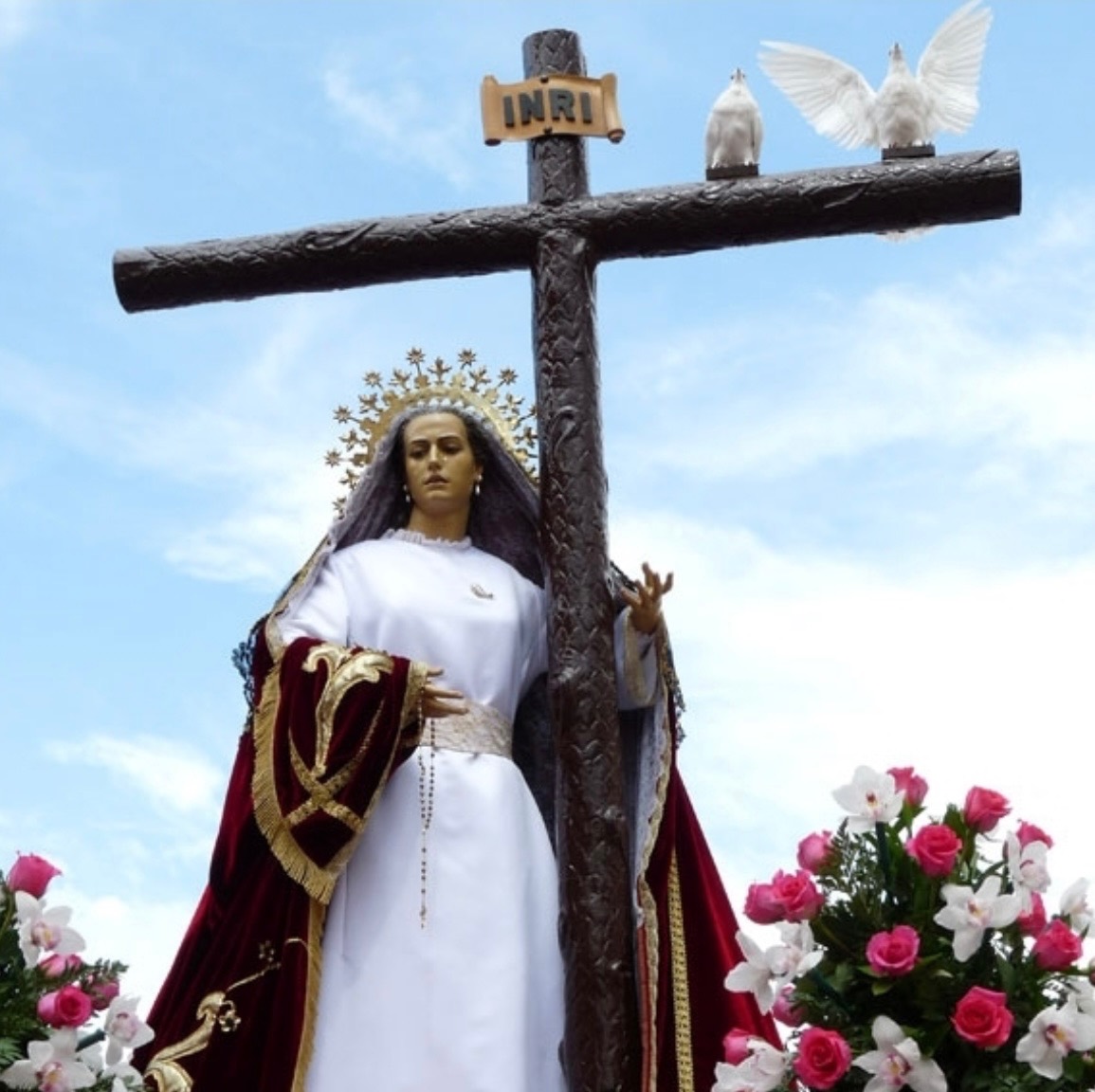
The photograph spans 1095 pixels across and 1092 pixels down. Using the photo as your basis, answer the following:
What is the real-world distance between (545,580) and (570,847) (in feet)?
2.63

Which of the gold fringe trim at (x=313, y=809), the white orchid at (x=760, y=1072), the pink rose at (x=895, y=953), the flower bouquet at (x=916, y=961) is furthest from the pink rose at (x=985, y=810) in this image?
the gold fringe trim at (x=313, y=809)

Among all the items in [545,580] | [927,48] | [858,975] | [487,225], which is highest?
[927,48]

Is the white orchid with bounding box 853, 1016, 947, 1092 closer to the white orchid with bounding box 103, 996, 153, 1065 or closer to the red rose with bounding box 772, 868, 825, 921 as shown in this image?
the red rose with bounding box 772, 868, 825, 921

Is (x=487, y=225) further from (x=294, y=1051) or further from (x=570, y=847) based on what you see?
(x=294, y=1051)

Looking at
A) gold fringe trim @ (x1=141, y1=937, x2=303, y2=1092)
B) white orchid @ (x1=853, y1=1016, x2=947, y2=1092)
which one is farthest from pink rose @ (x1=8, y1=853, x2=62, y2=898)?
white orchid @ (x1=853, y1=1016, x2=947, y2=1092)

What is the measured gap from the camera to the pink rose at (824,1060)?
502 cm

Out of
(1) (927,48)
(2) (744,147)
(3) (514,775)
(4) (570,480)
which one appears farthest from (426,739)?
(1) (927,48)

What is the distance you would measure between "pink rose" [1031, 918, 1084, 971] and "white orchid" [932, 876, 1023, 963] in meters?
0.10

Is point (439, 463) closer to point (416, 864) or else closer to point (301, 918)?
point (416, 864)

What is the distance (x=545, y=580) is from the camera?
6570 millimetres

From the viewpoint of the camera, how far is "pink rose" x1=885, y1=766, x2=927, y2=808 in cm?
539

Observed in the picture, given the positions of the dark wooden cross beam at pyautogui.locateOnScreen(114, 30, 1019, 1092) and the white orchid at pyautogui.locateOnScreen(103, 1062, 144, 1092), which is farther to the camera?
the dark wooden cross beam at pyautogui.locateOnScreen(114, 30, 1019, 1092)

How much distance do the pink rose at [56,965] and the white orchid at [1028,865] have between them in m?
2.10

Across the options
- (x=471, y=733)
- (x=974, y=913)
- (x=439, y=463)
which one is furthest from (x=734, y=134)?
(x=974, y=913)
